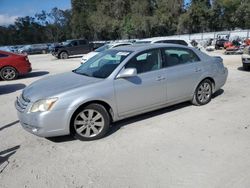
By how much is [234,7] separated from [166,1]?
493 inches

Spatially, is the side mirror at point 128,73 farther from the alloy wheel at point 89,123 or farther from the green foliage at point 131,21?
the green foliage at point 131,21

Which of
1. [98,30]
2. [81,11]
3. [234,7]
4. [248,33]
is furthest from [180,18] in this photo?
[81,11]

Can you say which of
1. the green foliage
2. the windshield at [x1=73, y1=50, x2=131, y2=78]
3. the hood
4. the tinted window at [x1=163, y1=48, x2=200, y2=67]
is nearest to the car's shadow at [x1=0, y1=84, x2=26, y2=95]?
the windshield at [x1=73, y1=50, x2=131, y2=78]

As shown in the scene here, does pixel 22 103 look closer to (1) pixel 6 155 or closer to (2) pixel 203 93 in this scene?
(1) pixel 6 155

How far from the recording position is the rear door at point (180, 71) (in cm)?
618

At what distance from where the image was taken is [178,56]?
652 centimetres

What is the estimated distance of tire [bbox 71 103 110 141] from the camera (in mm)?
5074

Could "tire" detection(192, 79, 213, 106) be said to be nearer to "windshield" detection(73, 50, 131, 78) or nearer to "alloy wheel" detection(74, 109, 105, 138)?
"windshield" detection(73, 50, 131, 78)

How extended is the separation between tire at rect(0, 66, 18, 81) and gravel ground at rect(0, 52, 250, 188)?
293 inches

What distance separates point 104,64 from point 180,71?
161 centimetres

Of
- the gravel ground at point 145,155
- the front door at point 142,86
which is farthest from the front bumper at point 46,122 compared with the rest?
the front door at point 142,86

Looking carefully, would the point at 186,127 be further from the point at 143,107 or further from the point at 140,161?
the point at 140,161

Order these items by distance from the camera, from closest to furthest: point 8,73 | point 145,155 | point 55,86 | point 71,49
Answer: point 145,155
point 55,86
point 8,73
point 71,49

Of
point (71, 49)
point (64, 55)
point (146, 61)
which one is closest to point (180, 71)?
point (146, 61)
